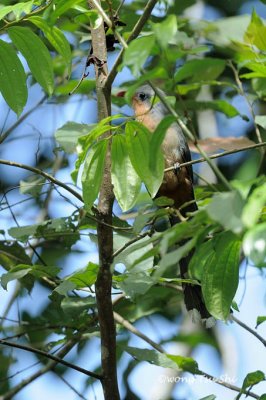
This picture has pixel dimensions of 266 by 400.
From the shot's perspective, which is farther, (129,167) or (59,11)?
(129,167)

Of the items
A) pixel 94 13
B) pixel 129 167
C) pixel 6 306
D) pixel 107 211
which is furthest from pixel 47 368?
pixel 94 13

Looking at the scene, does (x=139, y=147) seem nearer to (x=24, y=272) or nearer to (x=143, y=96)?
(x=24, y=272)

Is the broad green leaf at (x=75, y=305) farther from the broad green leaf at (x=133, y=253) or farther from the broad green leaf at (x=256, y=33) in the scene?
the broad green leaf at (x=256, y=33)

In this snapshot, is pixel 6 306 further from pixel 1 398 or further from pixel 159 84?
pixel 159 84

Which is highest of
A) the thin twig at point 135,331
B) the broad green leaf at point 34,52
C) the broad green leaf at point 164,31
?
the broad green leaf at point 164,31

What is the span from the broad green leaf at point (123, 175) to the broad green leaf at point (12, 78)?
0.35 meters

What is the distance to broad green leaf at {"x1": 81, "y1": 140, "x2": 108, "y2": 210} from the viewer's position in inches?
87.4

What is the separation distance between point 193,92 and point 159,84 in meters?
0.20

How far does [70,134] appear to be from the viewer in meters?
2.98

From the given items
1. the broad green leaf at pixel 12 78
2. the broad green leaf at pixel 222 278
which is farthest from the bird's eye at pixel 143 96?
the broad green leaf at pixel 222 278

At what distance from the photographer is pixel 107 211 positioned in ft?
8.47

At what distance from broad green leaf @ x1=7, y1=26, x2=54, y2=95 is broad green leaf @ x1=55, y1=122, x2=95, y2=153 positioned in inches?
18.4

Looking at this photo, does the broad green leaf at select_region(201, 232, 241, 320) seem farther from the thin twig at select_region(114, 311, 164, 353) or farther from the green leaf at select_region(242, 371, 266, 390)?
the thin twig at select_region(114, 311, 164, 353)

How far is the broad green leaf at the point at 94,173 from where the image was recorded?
7.29ft
